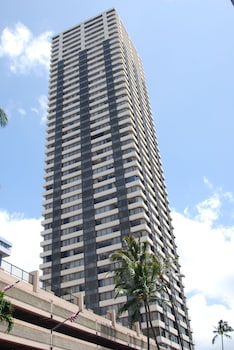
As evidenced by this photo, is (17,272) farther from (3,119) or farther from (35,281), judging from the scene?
(3,119)

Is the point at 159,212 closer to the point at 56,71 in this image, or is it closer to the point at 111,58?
the point at 111,58

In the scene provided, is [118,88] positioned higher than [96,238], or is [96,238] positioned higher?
[118,88]

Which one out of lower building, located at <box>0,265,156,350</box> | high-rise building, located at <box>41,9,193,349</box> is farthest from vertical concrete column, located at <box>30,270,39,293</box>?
high-rise building, located at <box>41,9,193,349</box>

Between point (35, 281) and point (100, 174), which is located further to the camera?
point (100, 174)

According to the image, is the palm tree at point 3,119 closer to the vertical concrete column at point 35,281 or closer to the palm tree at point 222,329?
the vertical concrete column at point 35,281

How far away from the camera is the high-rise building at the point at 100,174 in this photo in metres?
82.0

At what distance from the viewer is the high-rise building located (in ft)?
269

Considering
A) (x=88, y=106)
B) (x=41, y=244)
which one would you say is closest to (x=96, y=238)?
(x=41, y=244)

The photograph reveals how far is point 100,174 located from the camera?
9406 centimetres

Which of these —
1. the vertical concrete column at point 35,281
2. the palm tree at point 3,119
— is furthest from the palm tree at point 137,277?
the palm tree at point 3,119

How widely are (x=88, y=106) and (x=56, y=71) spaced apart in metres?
22.7

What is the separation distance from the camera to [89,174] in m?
96.1

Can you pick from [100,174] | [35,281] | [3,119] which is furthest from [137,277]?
[100,174]

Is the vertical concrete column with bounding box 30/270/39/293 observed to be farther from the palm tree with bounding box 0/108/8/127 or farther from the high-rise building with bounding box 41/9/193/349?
the high-rise building with bounding box 41/9/193/349
